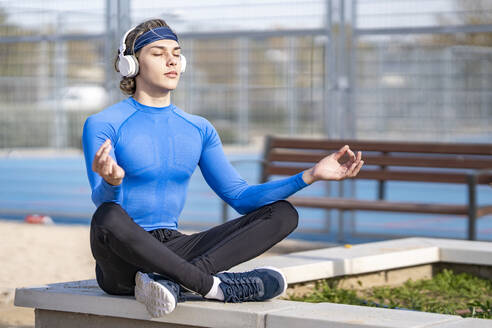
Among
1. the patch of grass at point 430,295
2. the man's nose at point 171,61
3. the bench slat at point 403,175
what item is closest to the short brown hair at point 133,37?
the man's nose at point 171,61

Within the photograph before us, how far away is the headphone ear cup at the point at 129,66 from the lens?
399 cm

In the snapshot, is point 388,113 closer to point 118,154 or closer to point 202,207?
point 202,207

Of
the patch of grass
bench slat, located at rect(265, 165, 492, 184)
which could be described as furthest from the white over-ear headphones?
bench slat, located at rect(265, 165, 492, 184)

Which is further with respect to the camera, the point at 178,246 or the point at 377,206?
the point at 377,206

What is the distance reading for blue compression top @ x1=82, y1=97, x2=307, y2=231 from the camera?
3844 mm

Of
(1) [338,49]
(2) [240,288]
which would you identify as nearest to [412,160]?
(1) [338,49]

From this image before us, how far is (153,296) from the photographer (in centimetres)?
368

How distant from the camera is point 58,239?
8.53 meters

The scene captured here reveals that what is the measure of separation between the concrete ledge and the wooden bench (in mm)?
2002

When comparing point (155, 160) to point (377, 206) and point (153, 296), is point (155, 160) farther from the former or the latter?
point (377, 206)

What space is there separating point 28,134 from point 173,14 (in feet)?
32.0

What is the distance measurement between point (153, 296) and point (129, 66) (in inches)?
37.3

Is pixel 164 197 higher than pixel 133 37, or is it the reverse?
pixel 133 37

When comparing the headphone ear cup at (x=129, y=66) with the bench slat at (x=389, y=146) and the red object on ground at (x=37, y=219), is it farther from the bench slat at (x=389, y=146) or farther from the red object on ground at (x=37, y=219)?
the red object on ground at (x=37, y=219)
